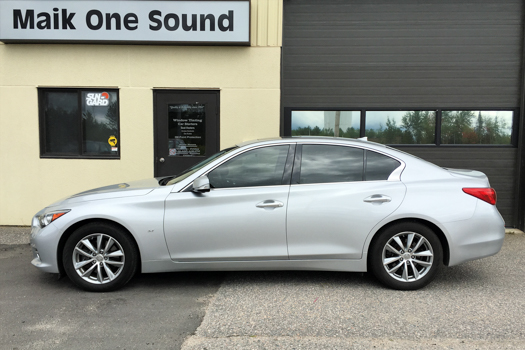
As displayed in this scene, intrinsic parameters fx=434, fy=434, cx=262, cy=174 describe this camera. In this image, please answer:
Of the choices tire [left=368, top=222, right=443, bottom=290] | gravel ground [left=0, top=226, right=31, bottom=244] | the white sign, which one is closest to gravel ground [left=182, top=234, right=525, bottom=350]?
tire [left=368, top=222, right=443, bottom=290]

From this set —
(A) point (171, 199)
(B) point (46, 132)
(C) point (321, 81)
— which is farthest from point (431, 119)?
(B) point (46, 132)

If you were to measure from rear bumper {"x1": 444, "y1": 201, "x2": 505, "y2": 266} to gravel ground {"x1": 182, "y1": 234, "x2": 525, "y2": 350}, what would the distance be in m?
0.43

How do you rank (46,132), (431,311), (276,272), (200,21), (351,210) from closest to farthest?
(431,311)
(351,210)
(276,272)
(200,21)
(46,132)

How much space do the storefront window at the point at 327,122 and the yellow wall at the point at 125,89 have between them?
1.56 feet

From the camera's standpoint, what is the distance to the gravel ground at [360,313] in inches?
135

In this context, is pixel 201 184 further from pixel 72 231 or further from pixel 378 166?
pixel 378 166

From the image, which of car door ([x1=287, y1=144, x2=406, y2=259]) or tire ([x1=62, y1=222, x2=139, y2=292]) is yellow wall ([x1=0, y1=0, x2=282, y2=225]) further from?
tire ([x1=62, y1=222, x2=139, y2=292])

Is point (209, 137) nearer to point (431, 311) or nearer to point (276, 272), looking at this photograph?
point (276, 272)

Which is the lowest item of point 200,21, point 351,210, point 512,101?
point 351,210

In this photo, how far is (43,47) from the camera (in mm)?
7625

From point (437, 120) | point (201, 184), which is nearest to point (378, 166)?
point (201, 184)


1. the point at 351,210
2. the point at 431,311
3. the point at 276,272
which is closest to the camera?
the point at 431,311

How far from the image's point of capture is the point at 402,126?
25.6 ft

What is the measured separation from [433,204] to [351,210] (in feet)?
2.80
